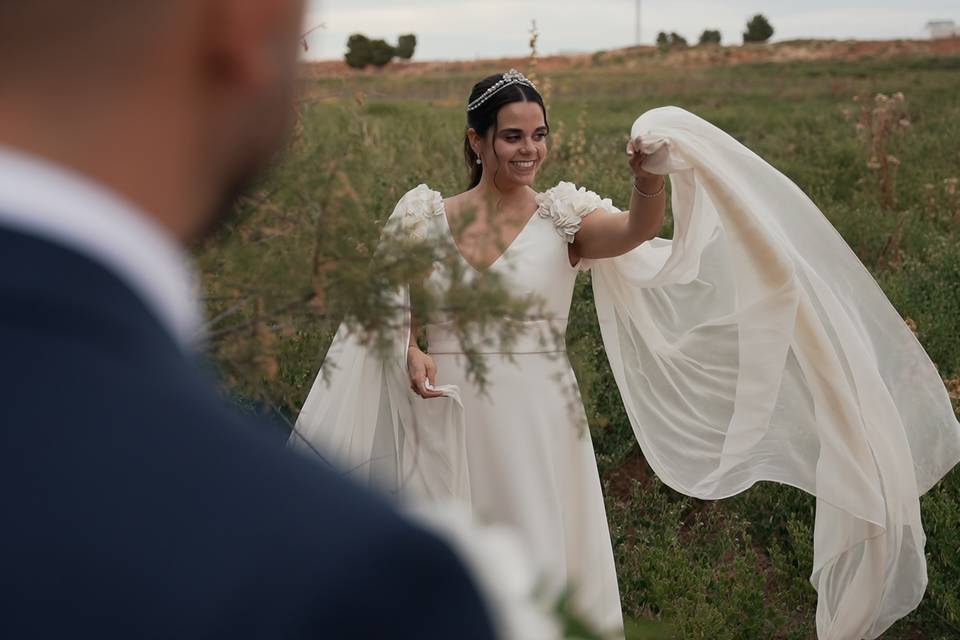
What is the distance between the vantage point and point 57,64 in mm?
558

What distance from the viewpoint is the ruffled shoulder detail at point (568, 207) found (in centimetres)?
470

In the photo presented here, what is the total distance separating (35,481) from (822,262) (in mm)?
4483

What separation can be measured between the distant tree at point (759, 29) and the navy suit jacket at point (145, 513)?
82210mm

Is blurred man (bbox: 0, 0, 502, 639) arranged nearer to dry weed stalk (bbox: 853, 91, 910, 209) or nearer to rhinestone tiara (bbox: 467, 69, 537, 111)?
rhinestone tiara (bbox: 467, 69, 537, 111)

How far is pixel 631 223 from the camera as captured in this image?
443cm

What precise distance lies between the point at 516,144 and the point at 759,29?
78.5 m

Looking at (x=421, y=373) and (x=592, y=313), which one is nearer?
(x=421, y=373)

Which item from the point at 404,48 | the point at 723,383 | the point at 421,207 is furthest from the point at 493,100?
the point at 404,48

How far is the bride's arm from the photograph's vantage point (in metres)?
4.34

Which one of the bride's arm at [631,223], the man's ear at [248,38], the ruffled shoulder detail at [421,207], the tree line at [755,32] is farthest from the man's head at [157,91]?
the tree line at [755,32]

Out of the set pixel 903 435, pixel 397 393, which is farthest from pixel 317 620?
pixel 903 435

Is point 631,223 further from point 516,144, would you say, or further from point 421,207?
point 421,207

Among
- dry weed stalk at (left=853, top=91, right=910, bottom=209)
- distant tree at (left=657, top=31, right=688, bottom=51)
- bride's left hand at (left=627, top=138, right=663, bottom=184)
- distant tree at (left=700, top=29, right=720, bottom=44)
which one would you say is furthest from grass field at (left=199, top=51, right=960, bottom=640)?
distant tree at (left=700, top=29, right=720, bottom=44)

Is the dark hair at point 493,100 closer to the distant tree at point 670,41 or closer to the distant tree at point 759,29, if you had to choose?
the distant tree at point 670,41
